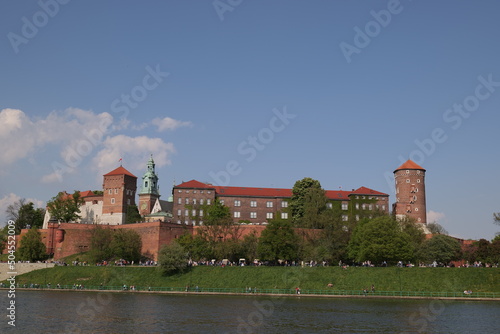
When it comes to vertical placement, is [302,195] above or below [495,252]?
above

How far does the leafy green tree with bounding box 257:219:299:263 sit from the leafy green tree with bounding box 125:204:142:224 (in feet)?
112

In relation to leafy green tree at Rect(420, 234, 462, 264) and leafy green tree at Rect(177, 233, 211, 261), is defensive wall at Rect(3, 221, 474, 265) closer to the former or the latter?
leafy green tree at Rect(177, 233, 211, 261)

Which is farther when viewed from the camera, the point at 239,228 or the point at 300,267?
the point at 239,228

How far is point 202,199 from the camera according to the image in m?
86.0

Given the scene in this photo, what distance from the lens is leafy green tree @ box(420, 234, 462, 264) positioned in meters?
63.4

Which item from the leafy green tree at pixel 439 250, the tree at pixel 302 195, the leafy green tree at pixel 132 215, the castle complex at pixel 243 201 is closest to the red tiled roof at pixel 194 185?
the castle complex at pixel 243 201

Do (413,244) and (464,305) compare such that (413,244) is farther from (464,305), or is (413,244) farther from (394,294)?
(464,305)

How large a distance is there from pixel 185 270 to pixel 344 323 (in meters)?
29.5

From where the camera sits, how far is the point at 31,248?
7094 centimetres

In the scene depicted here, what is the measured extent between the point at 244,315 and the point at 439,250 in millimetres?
36452

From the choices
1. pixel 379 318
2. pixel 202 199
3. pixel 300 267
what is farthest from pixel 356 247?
pixel 202 199

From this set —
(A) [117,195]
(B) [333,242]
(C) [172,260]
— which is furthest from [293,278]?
(A) [117,195]

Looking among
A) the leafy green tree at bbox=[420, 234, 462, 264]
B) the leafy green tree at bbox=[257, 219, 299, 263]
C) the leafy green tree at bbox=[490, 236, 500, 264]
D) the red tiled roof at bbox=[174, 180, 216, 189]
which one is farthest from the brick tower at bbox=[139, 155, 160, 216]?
the leafy green tree at bbox=[490, 236, 500, 264]

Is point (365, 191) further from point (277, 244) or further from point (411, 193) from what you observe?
point (277, 244)
